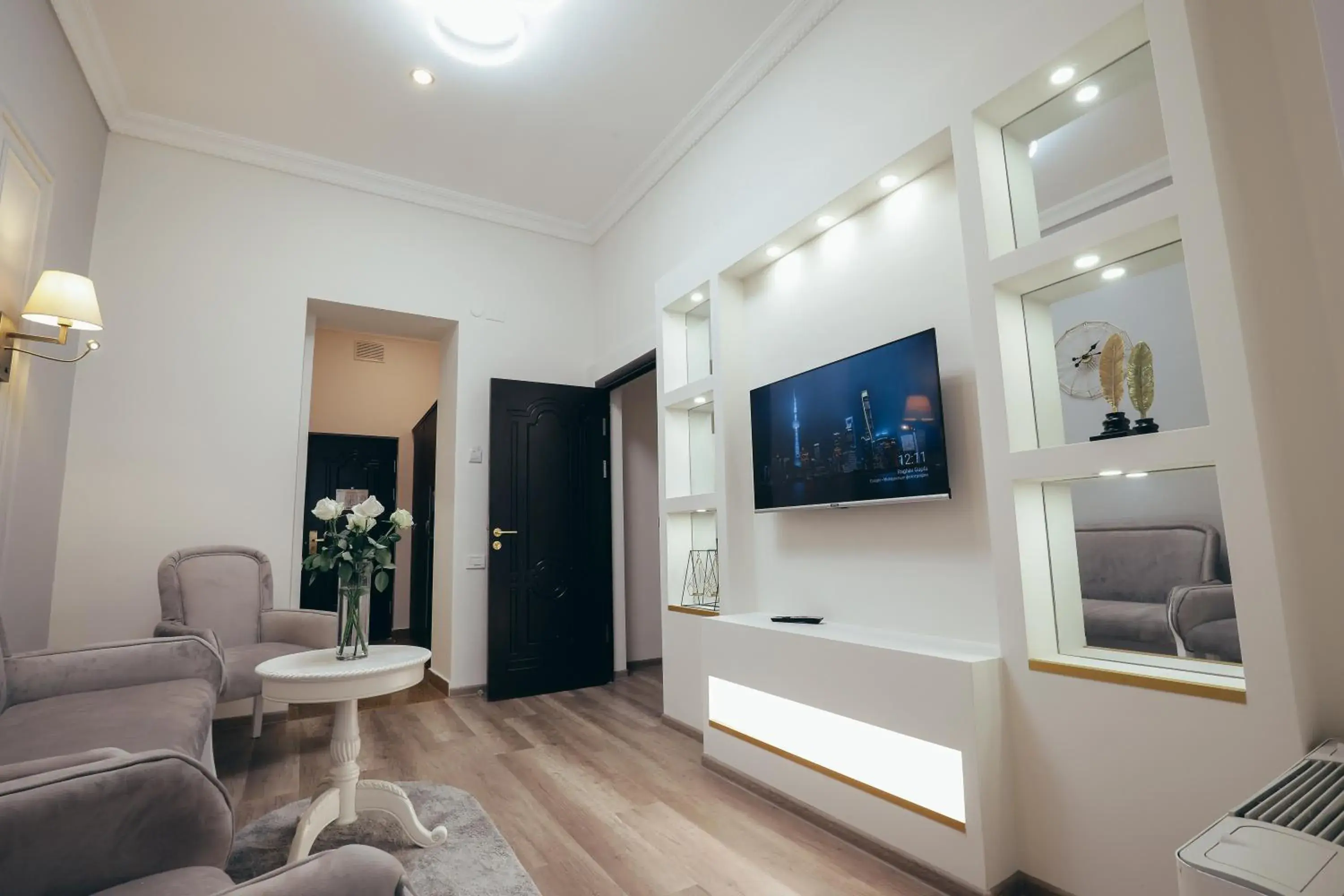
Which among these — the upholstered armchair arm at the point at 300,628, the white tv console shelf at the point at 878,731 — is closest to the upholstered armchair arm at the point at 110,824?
the white tv console shelf at the point at 878,731

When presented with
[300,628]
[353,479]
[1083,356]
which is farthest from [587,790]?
[353,479]

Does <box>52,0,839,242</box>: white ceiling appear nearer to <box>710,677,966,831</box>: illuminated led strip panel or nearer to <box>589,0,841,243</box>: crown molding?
<box>589,0,841,243</box>: crown molding

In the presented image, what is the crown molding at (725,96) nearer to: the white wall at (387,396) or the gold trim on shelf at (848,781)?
the white wall at (387,396)

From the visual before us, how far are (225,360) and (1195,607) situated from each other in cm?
492

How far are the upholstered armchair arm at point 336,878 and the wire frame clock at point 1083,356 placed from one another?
2075 mm

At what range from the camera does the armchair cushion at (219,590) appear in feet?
11.2

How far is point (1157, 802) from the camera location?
1616mm

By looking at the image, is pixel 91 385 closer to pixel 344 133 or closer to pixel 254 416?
pixel 254 416

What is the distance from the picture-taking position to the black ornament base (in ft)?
5.87

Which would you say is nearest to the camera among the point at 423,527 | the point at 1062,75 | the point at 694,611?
the point at 1062,75

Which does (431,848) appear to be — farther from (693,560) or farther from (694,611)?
(693,560)

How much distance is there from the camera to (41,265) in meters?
3.01

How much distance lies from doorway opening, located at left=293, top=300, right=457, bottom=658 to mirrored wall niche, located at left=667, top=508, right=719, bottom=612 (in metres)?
3.08

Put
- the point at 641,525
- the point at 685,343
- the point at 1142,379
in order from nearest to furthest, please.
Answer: the point at 1142,379, the point at 685,343, the point at 641,525
